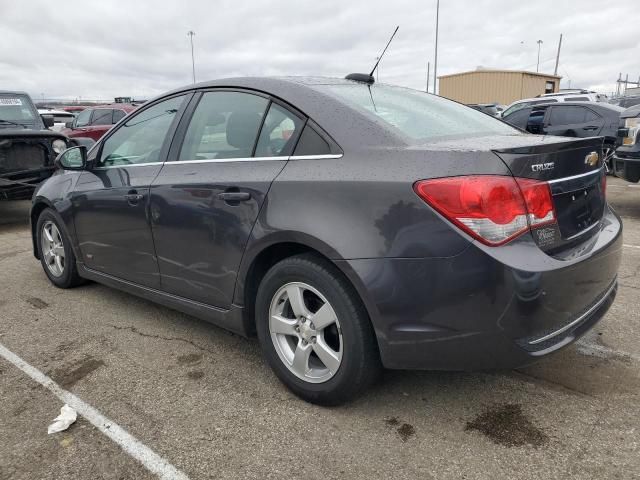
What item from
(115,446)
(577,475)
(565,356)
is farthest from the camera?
(565,356)

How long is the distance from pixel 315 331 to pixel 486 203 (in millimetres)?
988

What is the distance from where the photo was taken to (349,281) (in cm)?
233

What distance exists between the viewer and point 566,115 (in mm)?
11297

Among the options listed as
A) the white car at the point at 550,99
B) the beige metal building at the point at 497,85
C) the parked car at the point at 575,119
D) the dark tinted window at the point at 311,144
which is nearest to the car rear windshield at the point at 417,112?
the dark tinted window at the point at 311,144

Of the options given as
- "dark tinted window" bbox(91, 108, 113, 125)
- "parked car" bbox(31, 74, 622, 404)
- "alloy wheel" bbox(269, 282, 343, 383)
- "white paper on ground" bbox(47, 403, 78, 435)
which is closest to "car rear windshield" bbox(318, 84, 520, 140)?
"parked car" bbox(31, 74, 622, 404)

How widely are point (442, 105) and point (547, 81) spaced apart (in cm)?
3762

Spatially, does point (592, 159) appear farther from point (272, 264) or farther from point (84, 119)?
point (84, 119)

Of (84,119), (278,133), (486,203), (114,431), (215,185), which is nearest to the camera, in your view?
(486,203)

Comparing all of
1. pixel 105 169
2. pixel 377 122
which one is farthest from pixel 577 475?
pixel 105 169

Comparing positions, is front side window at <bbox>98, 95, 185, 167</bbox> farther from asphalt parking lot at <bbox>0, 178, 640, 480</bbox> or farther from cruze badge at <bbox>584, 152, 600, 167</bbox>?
cruze badge at <bbox>584, 152, 600, 167</bbox>

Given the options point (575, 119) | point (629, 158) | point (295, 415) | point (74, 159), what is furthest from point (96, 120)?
point (295, 415)

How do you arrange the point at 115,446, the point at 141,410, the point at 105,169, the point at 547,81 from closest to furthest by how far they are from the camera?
the point at 115,446 → the point at 141,410 → the point at 105,169 → the point at 547,81

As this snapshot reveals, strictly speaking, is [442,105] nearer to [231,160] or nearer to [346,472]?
[231,160]

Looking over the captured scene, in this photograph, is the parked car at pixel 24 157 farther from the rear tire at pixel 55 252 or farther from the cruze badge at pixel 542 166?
the cruze badge at pixel 542 166
